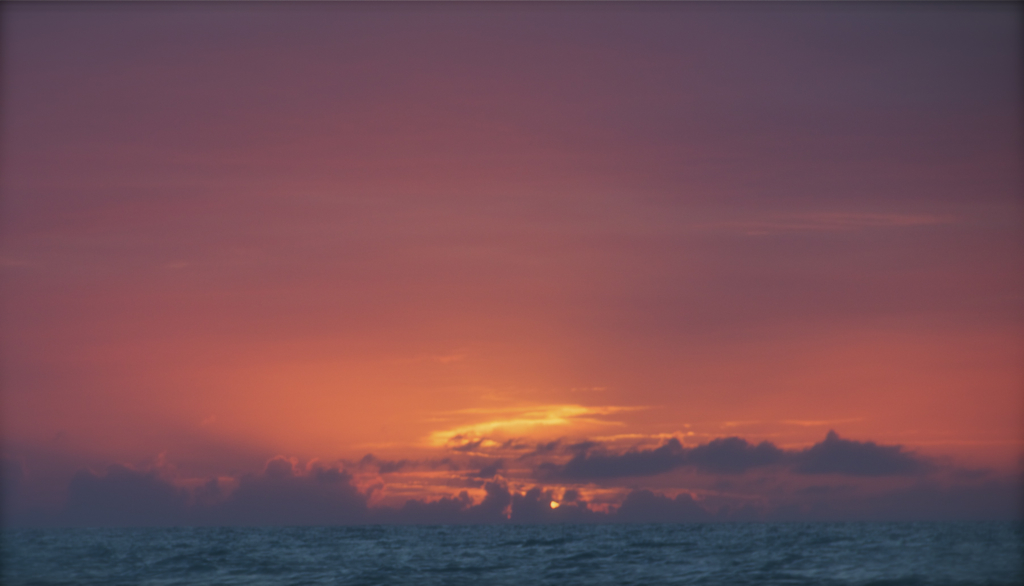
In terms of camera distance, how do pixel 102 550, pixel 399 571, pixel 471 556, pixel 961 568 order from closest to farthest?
1. pixel 961 568
2. pixel 399 571
3. pixel 471 556
4. pixel 102 550

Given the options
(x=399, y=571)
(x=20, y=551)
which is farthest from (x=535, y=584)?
(x=20, y=551)

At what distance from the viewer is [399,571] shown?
55.3m

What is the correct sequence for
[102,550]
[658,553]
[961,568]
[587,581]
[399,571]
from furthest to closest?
[102,550] < [658,553] < [399,571] < [587,581] < [961,568]

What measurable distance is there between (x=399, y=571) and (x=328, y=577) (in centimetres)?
534

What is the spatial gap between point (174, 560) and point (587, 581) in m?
34.7

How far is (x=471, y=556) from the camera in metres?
69.8

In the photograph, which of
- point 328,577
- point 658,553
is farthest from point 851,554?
point 328,577

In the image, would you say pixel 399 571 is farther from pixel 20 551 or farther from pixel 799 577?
pixel 20 551

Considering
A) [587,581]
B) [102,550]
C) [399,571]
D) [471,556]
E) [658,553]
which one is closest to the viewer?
[587,581]

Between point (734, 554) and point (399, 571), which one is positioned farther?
point (734, 554)

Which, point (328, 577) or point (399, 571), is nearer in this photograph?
point (328, 577)

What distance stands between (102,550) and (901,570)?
67.7 m

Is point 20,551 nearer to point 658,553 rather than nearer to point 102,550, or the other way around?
point 102,550

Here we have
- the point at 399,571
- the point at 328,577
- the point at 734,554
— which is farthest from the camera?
the point at 734,554
